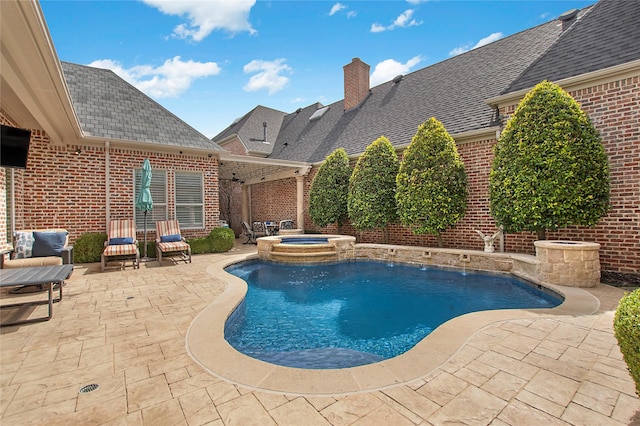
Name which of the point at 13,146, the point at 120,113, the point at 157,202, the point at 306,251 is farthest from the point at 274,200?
the point at 13,146

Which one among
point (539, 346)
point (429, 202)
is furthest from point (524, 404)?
point (429, 202)

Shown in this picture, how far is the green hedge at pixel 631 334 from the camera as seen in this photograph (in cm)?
155

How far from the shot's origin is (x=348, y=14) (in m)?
8.27

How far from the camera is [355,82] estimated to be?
14531 millimetres

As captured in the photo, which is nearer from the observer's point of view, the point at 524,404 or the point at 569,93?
the point at 524,404

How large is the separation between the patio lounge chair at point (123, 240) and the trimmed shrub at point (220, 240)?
7.76ft

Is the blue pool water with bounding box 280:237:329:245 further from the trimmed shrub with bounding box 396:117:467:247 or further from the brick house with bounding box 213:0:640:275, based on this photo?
the trimmed shrub with bounding box 396:117:467:247

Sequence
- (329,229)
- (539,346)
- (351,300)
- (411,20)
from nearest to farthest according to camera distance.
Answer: (539,346)
(351,300)
(411,20)
(329,229)

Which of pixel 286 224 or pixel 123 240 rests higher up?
pixel 286 224

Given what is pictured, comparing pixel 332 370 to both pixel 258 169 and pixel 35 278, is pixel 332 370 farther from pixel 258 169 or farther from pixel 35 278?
pixel 258 169

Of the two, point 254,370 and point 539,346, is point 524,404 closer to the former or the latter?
point 539,346

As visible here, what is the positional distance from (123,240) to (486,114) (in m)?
10.7

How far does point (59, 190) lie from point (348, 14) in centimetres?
934

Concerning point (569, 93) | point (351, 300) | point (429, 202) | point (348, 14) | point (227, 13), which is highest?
point (348, 14)
